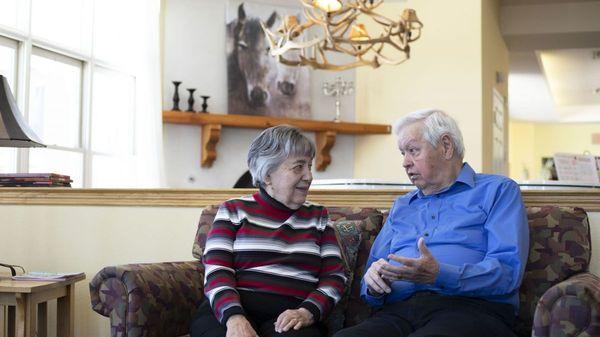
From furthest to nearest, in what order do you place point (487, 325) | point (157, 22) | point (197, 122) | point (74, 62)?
point (197, 122), point (157, 22), point (74, 62), point (487, 325)

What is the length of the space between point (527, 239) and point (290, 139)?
2.57 feet

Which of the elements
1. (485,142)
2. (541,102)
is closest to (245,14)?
(485,142)

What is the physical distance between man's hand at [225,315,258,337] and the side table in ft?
2.95

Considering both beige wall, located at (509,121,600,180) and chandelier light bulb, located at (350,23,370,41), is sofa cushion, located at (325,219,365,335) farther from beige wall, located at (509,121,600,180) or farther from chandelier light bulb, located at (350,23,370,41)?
beige wall, located at (509,121,600,180)

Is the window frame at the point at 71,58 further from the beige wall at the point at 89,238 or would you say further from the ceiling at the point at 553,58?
the ceiling at the point at 553,58

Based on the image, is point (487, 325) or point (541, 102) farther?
point (541, 102)

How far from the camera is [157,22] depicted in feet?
19.7

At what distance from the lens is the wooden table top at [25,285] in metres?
2.64

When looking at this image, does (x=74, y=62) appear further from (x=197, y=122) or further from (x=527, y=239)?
(x=527, y=239)

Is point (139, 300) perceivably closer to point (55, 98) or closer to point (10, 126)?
Answer: point (10, 126)

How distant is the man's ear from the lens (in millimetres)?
2410

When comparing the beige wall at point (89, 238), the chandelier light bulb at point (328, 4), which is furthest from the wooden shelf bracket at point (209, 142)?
the beige wall at point (89, 238)

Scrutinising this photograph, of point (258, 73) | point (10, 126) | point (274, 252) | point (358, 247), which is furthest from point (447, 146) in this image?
point (258, 73)

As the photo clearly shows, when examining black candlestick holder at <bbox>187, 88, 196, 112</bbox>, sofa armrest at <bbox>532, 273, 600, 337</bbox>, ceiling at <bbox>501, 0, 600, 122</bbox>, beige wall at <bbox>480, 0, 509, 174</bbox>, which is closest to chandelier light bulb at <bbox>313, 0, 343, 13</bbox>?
black candlestick holder at <bbox>187, 88, 196, 112</bbox>
